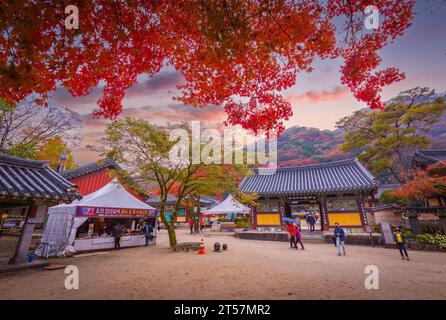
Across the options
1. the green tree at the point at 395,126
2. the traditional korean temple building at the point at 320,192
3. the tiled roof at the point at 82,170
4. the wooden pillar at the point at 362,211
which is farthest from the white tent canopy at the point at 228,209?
the green tree at the point at 395,126

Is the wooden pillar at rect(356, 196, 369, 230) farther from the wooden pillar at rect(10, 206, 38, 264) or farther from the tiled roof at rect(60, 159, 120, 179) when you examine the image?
the tiled roof at rect(60, 159, 120, 179)

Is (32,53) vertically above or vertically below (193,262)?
above

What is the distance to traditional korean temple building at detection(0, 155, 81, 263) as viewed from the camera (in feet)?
22.4

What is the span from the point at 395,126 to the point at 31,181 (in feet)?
105

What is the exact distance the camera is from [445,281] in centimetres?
613

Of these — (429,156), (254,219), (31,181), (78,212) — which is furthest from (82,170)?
(429,156)

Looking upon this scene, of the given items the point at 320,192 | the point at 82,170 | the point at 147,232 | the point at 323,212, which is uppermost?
the point at 82,170

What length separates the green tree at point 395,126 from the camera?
20891 mm

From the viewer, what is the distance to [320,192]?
18281mm

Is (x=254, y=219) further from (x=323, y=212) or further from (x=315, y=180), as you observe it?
(x=315, y=180)

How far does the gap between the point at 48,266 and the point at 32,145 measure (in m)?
14.1

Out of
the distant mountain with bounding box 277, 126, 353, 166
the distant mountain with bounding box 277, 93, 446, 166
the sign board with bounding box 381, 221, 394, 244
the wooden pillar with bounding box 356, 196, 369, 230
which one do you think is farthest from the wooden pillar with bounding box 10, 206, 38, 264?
the distant mountain with bounding box 277, 126, 353, 166
